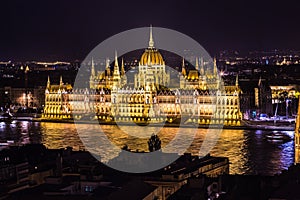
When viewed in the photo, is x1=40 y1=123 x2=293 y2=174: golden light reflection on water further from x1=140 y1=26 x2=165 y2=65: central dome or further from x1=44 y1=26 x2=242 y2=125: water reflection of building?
x1=140 y1=26 x2=165 y2=65: central dome

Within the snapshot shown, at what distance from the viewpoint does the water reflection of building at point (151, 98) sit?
34156 millimetres

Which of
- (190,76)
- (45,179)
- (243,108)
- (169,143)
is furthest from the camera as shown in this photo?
(190,76)

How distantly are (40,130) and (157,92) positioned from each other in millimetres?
8383

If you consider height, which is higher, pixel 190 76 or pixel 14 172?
pixel 190 76

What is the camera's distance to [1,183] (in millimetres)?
11898

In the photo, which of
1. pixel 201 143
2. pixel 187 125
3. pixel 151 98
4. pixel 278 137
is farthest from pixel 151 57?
pixel 201 143

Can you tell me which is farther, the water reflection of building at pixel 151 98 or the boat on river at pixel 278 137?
the water reflection of building at pixel 151 98

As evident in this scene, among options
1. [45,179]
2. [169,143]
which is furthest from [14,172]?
[169,143]

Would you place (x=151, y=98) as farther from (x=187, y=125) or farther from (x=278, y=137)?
(x=278, y=137)

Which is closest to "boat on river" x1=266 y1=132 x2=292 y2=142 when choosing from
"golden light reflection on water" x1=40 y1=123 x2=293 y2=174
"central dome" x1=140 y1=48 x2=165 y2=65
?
"golden light reflection on water" x1=40 y1=123 x2=293 y2=174

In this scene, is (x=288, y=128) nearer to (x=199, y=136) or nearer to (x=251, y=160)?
(x=199, y=136)

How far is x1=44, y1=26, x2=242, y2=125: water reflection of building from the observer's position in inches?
1345

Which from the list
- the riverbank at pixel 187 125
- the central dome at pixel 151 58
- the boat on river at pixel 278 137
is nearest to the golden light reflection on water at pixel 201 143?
the boat on river at pixel 278 137

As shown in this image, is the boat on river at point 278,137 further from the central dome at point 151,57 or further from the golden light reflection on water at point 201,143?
the central dome at point 151,57
